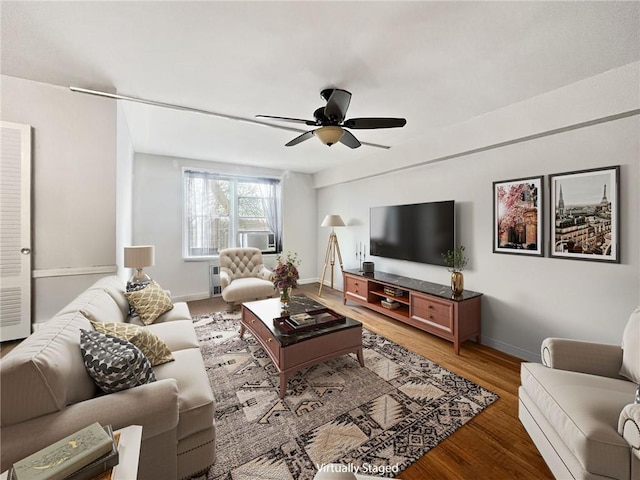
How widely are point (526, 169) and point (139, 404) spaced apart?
11.9 feet

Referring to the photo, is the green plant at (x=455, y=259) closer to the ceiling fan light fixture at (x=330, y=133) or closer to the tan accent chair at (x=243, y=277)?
the ceiling fan light fixture at (x=330, y=133)

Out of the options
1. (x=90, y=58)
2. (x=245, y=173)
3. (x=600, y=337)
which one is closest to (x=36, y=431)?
(x=90, y=58)

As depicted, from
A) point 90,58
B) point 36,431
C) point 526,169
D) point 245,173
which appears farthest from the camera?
point 245,173

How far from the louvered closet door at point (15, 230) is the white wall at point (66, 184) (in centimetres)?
6

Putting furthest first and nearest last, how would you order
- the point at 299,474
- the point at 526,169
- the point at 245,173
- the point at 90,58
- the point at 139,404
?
1. the point at 245,173
2. the point at 526,169
3. the point at 90,58
4. the point at 299,474
5. the point at 139,404

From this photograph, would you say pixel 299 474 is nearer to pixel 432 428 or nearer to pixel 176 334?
pixel 432 428

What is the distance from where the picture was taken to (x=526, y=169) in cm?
272

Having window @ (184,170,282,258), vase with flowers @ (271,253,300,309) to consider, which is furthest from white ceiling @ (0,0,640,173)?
window @ (184,170,282,258)

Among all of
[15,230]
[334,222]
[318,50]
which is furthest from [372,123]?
[15,230]

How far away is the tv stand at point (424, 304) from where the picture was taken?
2.90 m

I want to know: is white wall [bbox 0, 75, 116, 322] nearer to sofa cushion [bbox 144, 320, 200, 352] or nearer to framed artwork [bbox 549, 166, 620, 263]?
sofa cushion [bbox 144, 320, 200, 352]

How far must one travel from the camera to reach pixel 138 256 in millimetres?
3156

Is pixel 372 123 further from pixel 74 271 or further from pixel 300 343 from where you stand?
pixel 74 271

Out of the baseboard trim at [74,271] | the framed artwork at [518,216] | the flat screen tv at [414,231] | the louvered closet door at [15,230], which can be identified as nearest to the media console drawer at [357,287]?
the flat screen tv at [414,231]
